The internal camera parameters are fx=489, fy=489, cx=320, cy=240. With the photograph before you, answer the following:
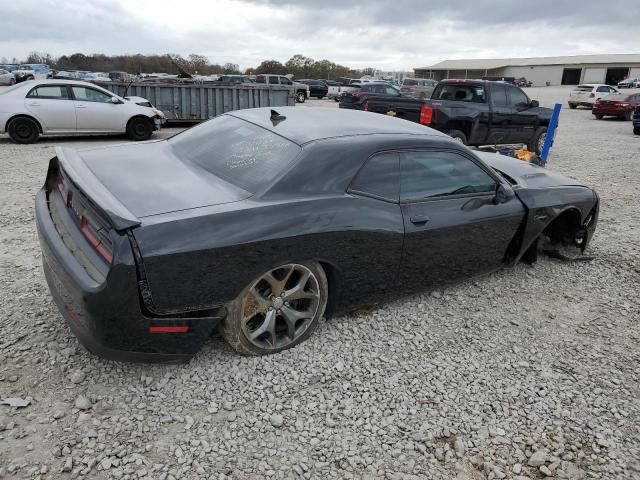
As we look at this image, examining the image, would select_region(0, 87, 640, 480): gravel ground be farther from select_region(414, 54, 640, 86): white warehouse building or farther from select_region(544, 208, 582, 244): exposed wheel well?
select_region(414, 54, 640, 86): white warehouse building

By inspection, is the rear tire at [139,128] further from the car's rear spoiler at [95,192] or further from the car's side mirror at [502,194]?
the car's side mirror at [502,194]

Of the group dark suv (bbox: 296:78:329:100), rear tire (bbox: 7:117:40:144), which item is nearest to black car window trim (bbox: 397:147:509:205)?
rear tire (bbox: 7:117:40:144)

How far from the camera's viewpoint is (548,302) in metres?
4.04

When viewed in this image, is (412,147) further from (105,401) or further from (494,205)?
(105,401)

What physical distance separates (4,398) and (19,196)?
4351mm

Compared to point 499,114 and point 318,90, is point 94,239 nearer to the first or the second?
point 499,114

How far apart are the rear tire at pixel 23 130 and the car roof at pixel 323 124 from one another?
8.14 m

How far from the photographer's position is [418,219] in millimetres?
3350

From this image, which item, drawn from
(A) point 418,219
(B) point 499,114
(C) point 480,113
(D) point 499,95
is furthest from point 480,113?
(A) point 418,219

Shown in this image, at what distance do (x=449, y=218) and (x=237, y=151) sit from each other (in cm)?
157

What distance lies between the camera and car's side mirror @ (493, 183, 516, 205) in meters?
3.84

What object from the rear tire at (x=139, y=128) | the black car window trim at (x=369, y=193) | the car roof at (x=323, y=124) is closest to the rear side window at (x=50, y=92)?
the rear tire at (x=139, y=128)

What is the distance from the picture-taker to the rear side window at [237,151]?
2992 millimetres

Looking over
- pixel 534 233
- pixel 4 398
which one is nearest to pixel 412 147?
pixel 534 233
